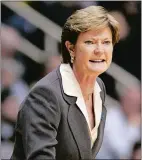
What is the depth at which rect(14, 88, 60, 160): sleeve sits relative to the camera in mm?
1701

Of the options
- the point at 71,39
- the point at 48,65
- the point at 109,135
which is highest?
the point at 71,39

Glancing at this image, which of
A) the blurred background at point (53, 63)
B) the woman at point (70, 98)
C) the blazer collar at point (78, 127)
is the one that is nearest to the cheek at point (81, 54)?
the woman at point (70, 98)

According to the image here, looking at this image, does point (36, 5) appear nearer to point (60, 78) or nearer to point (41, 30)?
point (41, 30)

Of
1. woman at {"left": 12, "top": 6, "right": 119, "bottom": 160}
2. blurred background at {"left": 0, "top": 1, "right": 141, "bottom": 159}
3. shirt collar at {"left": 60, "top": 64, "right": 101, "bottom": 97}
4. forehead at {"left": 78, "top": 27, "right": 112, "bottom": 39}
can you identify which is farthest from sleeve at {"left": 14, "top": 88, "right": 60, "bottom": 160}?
blurred background at {"left": 0, "top": 1, "right": 141, "bottom": 159}

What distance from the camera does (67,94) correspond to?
1.83 meters

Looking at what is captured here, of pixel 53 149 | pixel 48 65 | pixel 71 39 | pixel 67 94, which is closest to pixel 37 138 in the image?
pixel 53 149

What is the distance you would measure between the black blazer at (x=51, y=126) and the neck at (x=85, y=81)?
0.06 m

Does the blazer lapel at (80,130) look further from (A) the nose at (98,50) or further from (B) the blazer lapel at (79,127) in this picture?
(A) the nose at (98,50)

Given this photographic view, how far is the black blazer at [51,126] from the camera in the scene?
5.61 ft

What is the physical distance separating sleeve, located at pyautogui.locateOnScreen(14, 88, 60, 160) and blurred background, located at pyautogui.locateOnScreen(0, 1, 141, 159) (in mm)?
2457

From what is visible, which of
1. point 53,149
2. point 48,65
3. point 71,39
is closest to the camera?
point 53,149

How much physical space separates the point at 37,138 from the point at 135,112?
270cm

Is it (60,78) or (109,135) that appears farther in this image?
(109,135)

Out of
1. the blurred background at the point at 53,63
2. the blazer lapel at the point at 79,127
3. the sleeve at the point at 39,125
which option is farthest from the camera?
the blurred background at the point at 53,63
